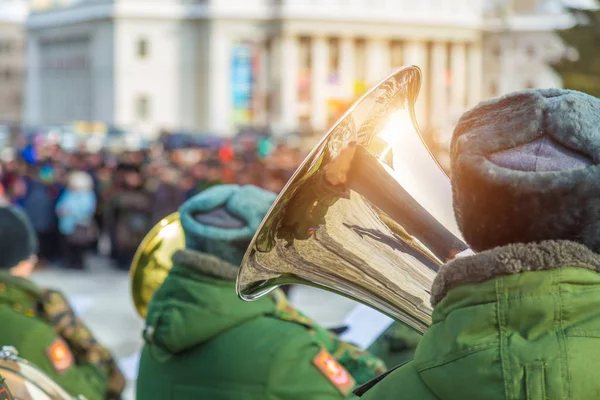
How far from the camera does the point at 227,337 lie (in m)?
2.53

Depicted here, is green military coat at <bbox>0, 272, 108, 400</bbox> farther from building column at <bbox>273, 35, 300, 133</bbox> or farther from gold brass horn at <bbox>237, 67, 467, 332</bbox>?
building column at <bbox>273, 35, 300, 133</bbox>

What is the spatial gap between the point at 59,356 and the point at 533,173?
2063mm

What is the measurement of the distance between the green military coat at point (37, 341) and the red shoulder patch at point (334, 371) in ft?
3.01

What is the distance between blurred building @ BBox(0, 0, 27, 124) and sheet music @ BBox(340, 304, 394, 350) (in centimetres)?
9054

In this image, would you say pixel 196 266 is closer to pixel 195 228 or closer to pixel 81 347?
pixel 195 228

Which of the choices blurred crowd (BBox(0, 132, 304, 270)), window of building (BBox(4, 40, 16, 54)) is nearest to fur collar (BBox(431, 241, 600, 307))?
blurred crowd (BBox(0, 132, 304, 270))

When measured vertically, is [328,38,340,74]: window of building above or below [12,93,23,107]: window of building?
above

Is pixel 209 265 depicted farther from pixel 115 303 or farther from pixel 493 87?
pixel 493 87

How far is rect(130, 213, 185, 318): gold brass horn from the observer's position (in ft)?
→ 10.9

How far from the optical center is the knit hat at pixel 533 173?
1.34m

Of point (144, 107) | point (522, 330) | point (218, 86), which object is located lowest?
point (144, 107)

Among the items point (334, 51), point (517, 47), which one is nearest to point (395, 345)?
point (334, 51)

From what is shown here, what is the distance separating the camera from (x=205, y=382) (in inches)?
99.6

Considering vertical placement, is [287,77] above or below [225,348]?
below
